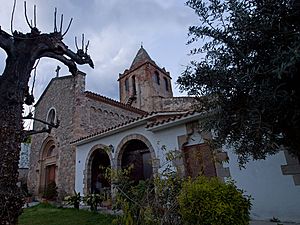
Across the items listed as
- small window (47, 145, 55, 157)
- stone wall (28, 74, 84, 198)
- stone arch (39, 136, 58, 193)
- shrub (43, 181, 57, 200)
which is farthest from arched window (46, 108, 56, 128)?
shrub (43, 181, 57, 200)

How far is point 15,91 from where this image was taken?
3.56m

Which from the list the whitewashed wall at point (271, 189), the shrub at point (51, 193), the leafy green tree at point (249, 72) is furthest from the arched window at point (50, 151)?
the leafy green tree at point (249, 72)

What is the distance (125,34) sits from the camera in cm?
1024

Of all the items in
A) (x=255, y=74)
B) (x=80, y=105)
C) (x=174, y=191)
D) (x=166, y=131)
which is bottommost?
(x=174, y=191)

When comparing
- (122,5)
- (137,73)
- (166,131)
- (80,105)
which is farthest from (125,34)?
(137,73)

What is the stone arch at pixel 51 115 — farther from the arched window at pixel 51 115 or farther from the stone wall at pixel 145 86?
the stone wall at pixel 145 86

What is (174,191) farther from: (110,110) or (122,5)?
(110,110)

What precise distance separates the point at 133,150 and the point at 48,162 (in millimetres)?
7697

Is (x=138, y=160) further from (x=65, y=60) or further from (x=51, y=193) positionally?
(x=65, y=60)

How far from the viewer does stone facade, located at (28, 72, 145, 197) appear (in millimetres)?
13391

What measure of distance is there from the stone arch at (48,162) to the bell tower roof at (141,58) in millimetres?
13528

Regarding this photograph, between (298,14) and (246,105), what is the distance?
1.18m

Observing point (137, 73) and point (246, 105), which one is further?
point (137, 73)

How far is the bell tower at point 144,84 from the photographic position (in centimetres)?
2380
